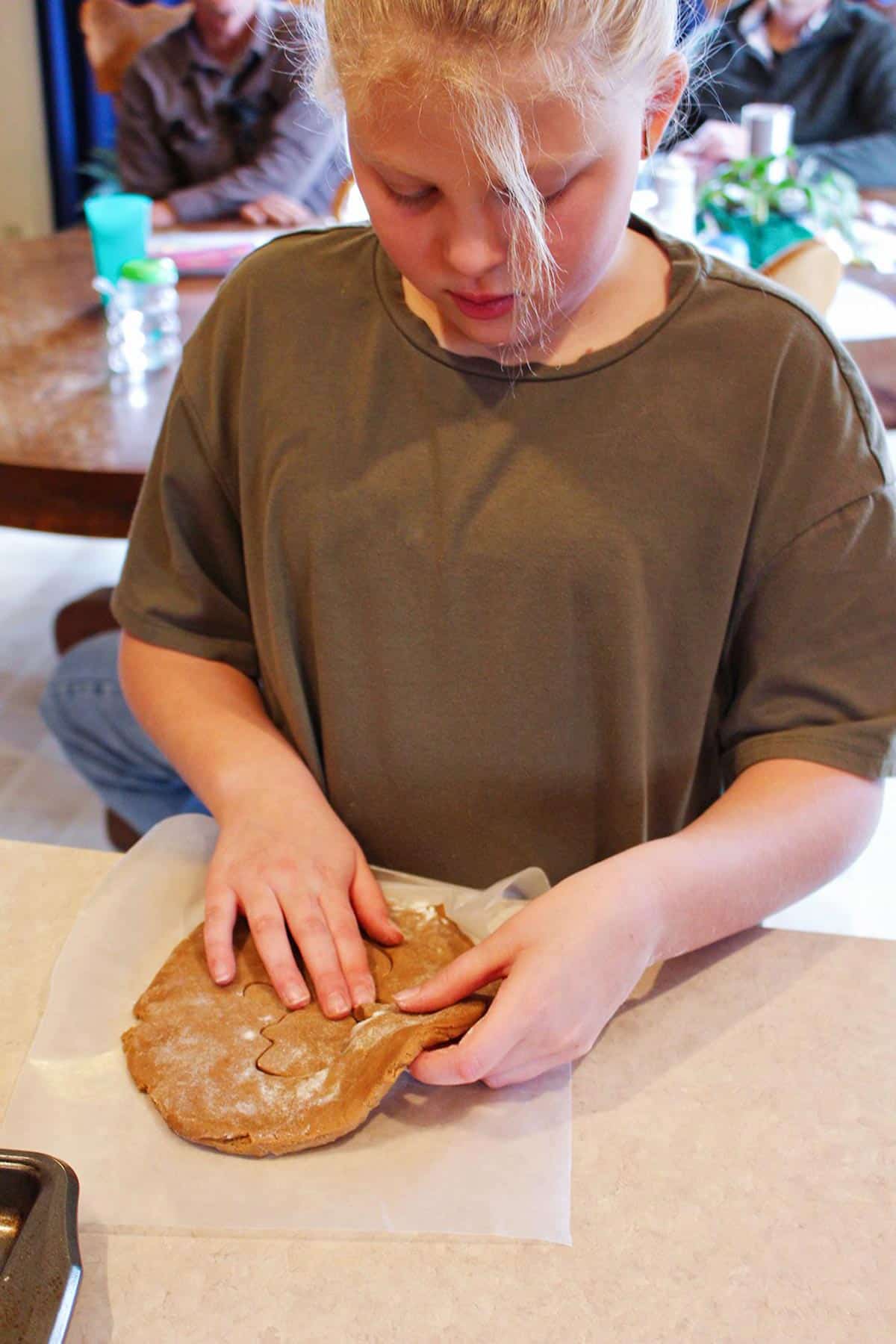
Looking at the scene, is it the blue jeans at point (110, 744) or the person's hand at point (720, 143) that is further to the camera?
the person's hand at point (720, 143)

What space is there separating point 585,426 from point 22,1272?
2.00 feet

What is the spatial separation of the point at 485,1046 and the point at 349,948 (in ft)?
0.48

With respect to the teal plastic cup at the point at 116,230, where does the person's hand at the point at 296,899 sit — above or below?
above

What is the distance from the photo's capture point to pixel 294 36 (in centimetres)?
85

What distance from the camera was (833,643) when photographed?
837 millimetres

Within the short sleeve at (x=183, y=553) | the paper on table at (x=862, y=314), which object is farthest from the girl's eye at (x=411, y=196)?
the paper on table at (x=862, y=314)

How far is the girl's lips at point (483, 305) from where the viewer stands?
2.50 feet

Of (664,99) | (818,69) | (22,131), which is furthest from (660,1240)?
(22,131)

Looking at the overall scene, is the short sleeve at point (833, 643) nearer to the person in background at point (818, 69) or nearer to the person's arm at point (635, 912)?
the person's arm at point (635, 912)

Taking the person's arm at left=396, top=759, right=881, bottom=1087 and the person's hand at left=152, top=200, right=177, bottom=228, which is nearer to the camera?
the person's arm at left=396, top=759, right=881, bottom=1087

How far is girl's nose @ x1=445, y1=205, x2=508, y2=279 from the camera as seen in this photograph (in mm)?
697

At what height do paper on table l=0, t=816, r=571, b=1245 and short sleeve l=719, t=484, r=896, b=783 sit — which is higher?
short sleeve l=719, t=484, r=896, b=783

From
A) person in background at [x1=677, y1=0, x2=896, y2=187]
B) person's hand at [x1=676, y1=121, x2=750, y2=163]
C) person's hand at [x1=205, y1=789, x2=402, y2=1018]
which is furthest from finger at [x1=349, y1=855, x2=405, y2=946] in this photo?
person in background at [x1=677, y1=0, x2=896, y2=187]

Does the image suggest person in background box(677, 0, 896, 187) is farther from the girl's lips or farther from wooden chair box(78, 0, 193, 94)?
the girl's lips
